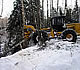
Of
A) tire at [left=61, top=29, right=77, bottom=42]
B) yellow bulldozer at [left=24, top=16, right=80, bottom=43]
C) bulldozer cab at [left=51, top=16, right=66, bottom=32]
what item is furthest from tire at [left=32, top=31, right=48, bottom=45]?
bulldozer cab at [left=51, top=16, right=66, bottom=32]

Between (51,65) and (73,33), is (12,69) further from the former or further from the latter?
(73,33)

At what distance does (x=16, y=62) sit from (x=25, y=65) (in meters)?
0.44

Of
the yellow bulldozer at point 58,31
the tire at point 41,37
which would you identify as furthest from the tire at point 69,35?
the tire at point 41,37

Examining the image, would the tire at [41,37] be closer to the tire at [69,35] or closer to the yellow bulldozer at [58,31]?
the yellow bulldozer at [58,31]

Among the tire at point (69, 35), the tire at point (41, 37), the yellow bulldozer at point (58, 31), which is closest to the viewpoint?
the tire at point (41, 37)

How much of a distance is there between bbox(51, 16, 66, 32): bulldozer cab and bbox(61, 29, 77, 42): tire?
4.39 ft

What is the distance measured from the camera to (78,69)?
4.78 m

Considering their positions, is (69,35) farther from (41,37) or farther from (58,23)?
(41,37)

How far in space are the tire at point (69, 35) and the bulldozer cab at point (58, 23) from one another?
1339mm

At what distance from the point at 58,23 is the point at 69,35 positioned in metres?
1.69

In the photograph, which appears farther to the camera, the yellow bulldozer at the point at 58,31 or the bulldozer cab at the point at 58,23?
the bulldozer cab at the point at 58,23

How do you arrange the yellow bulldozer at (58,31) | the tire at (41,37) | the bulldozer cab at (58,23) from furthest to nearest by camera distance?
the bulldozer cab at (58,23) → the yellow bulldozer at (58,31) → the tire at (41,37)

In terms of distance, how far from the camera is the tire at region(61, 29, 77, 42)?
975cm

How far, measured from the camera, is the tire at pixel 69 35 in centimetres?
975
